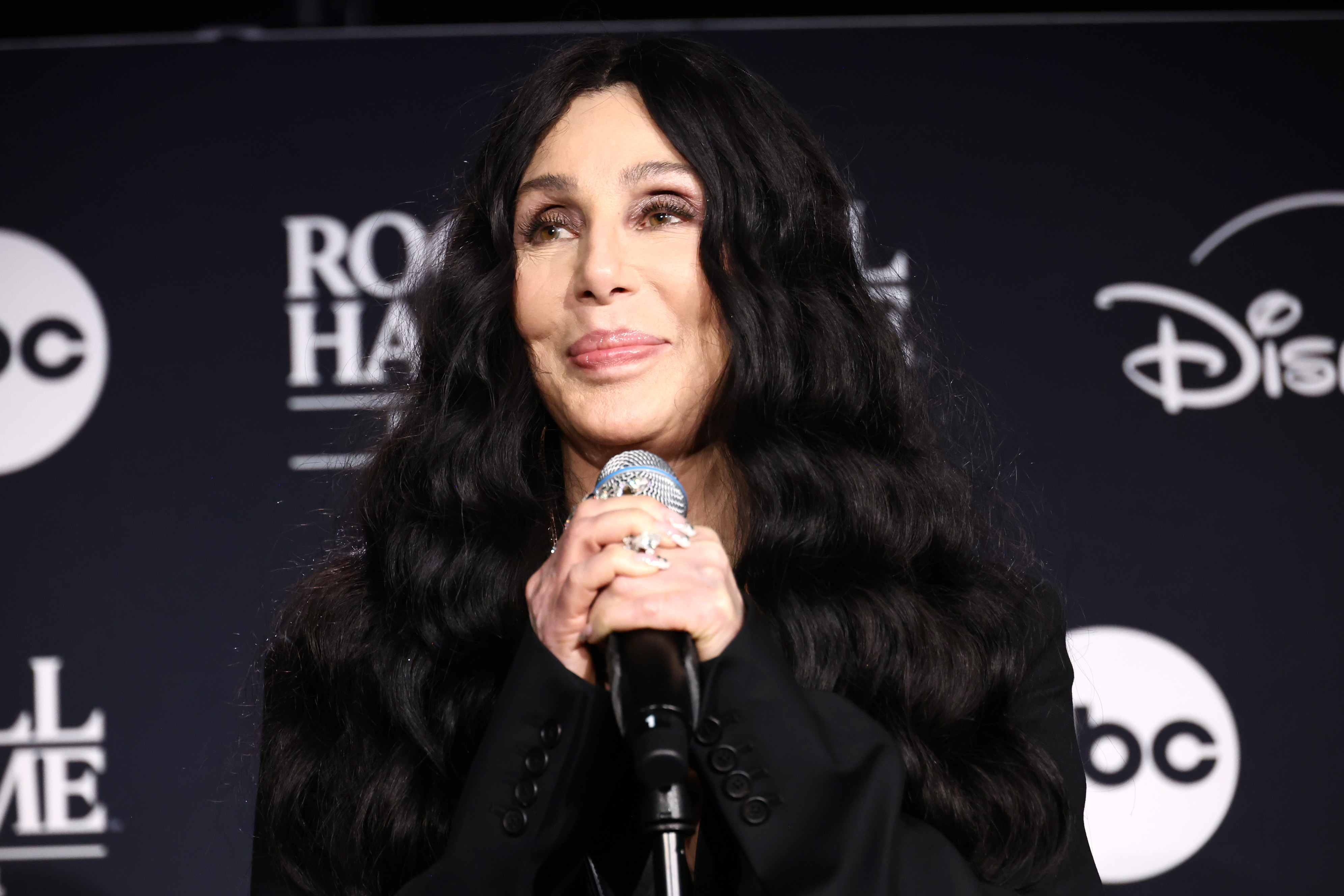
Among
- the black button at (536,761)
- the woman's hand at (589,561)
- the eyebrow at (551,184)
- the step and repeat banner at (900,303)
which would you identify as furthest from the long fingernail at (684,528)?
the step and repeat banner at (900,303)

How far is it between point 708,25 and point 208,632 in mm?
1641

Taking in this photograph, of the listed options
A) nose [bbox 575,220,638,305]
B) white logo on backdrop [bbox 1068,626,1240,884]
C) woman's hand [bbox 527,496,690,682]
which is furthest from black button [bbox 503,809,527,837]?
white logo on backdrop [bbox 1068,626,1240,884]

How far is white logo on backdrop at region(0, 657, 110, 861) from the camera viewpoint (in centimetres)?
238

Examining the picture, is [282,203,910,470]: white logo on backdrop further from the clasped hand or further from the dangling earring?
the clasped hand

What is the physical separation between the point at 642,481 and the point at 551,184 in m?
0.58

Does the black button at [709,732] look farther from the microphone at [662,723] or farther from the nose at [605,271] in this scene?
the nose at [605,271]

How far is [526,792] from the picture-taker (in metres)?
1.08

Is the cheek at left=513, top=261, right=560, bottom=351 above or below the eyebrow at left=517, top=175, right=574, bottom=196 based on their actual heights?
below

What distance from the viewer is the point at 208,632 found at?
246 cm

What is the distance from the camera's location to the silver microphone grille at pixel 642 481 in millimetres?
1065

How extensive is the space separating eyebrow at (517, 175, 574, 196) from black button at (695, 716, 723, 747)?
0.75 m

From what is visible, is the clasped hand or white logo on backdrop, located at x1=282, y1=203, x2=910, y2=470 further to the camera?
white logo on backdrop, located at x1=282, y1=203, x2=910, y2=470

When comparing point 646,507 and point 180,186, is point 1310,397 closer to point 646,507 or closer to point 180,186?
point 646,507

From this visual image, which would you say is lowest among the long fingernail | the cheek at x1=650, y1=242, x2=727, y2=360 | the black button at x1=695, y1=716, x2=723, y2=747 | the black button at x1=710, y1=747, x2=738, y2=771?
the black button at x1=710, y1=747, x2=738, y2=771
